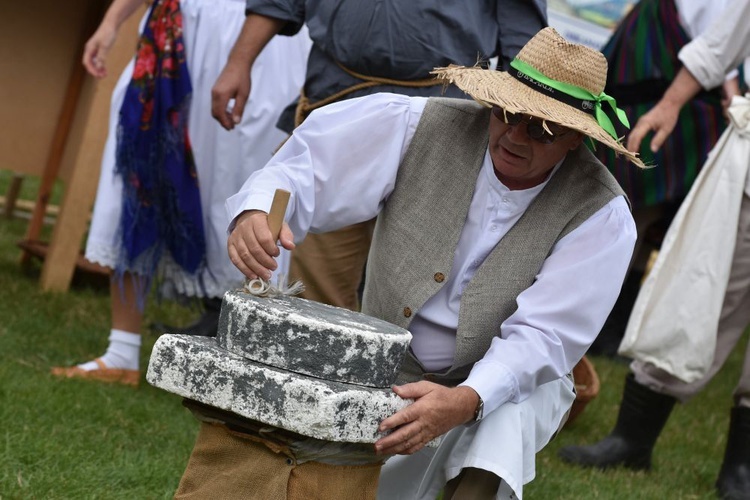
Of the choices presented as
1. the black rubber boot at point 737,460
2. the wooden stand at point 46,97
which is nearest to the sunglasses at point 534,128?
the black rubber boot at point 737,460

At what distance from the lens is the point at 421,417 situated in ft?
8.02

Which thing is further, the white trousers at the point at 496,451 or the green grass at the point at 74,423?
the green grass at the point at 74,423

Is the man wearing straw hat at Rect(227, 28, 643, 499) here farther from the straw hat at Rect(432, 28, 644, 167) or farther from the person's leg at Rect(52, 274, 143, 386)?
the person's leg at Rect(52, 274, 143, 386)

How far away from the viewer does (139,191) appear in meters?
4.54

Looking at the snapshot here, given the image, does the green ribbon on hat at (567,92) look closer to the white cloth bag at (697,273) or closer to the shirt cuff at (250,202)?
the shirt cuff at (250,202)

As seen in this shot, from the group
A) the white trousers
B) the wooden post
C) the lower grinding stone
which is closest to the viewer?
the lower grinding stone

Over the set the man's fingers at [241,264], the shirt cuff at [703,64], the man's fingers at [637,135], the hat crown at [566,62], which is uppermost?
the shirt cuff at [703,64]

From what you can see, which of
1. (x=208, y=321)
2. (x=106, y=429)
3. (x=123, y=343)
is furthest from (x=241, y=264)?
(x=208, y=321)

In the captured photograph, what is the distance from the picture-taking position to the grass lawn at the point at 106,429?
342 centimetres

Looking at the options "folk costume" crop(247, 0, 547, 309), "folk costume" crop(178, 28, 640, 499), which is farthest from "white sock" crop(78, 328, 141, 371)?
"folk costume" crop(178, 28, 640, 499)

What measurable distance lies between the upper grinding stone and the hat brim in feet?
1.92

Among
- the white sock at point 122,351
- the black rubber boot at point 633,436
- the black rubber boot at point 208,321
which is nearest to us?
the black rubber boot at point 633,436

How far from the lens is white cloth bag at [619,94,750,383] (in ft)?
13.5

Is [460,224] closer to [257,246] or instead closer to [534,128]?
[534,128]
